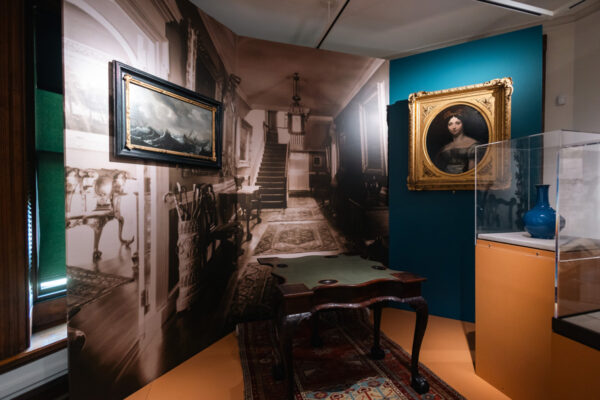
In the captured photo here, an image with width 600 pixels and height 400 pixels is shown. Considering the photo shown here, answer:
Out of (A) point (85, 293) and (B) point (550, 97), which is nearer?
(A) point (85, 293)

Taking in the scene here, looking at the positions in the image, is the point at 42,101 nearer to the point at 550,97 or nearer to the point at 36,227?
the point at 36,227

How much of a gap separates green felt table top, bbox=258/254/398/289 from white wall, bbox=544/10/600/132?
2836 mm

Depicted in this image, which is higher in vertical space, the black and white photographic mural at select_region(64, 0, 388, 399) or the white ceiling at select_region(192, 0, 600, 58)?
the white ceiling at select_region(192, 0, 600, 58)

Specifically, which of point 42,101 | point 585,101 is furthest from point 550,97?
point 42,101

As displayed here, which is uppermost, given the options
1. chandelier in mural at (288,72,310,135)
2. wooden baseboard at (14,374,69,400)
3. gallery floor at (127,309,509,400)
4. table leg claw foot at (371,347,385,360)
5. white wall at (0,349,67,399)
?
chandelier in mural at (288,72,310,135)

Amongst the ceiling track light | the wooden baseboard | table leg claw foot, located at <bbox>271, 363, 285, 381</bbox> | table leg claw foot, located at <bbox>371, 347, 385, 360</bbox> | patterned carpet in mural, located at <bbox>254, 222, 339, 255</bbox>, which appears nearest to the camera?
the wooden baseboard

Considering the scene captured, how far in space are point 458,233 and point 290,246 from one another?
7.10 feet

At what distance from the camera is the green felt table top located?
209cm

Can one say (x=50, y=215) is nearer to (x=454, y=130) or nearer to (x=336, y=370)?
(x=336, y=370)

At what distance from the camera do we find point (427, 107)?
11.4 feet

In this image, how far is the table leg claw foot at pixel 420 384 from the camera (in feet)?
7.12

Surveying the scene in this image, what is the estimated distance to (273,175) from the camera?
3.66m

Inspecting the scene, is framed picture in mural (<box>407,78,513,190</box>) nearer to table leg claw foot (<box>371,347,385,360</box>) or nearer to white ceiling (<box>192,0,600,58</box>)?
white ceiling (<box>192,0,600,58</box>)

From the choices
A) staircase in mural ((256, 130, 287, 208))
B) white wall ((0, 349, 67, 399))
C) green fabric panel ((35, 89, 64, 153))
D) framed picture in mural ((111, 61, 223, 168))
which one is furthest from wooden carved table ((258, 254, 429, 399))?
green fabric panel ((35, 89, 64, 153))
